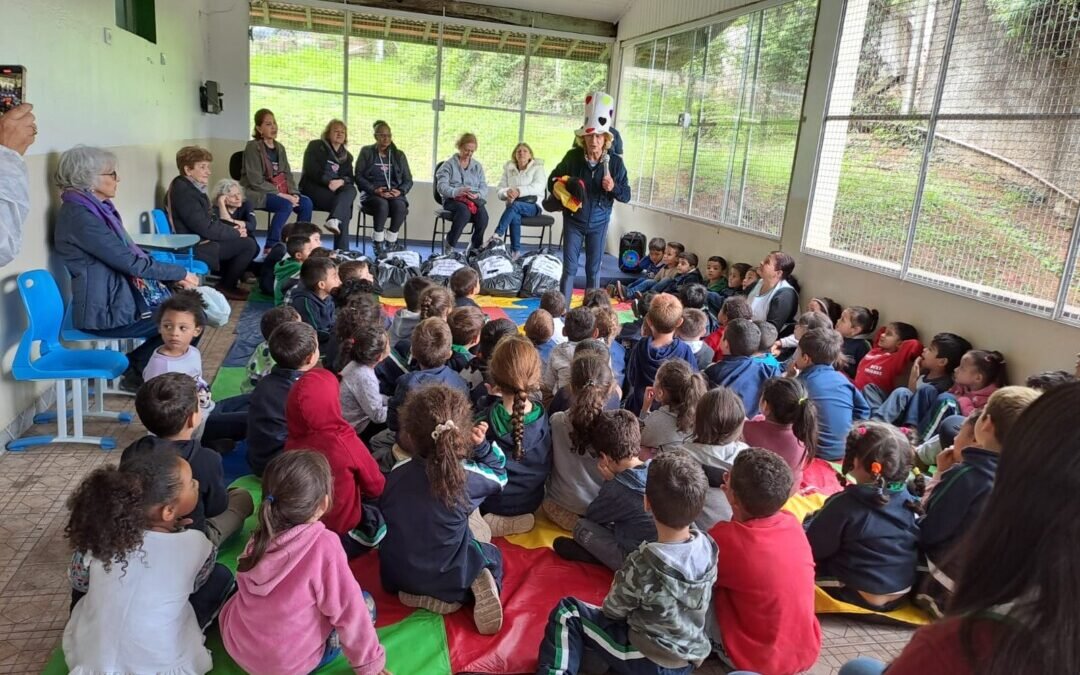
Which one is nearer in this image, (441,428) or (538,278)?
(441,428)

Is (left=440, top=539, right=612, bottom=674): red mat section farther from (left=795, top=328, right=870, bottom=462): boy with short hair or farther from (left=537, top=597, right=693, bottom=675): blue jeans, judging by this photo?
(left=795, top=328, right=870, bottom=462): boy with short hair

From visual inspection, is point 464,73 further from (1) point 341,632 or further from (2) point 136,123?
(1) point 341,632

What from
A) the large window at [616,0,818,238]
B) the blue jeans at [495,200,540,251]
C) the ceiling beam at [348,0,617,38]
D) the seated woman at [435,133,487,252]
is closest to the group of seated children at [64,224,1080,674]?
the large window at [616,0,818,238]

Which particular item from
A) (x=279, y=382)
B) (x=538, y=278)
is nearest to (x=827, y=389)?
(x=279, y=382)

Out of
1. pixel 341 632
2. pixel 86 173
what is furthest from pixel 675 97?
pixel 341 632

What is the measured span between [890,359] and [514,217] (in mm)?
4279

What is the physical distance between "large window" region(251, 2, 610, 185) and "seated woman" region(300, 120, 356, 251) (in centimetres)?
180

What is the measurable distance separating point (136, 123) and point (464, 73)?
4.86 m

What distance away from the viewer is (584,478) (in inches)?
103

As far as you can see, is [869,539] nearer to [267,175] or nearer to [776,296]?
[776,296]

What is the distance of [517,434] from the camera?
2424 millimetres

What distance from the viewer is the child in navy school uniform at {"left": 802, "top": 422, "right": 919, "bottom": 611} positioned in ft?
7.12

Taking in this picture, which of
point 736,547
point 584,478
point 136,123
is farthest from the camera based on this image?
point 136,123

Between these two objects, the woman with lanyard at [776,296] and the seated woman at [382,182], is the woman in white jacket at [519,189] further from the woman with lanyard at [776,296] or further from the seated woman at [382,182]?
the woman with lanyard at [776,296]
